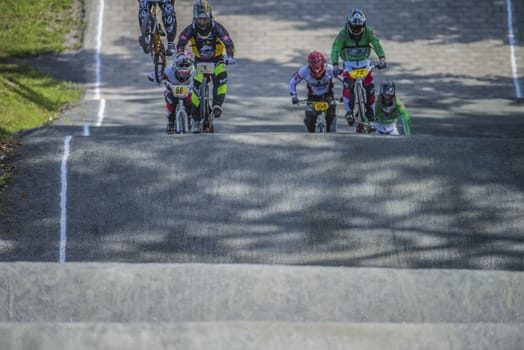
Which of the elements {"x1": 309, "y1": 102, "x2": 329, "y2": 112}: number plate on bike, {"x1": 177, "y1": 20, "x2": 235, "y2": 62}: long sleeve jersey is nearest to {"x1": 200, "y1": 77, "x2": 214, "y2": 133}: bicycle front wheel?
{"x1": 177, "y1": 20, "x2": 235, "y2": 62}: long sleeve jersey

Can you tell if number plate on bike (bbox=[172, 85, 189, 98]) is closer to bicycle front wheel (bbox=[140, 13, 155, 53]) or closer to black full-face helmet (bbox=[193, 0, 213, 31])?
black full-face helmet (bbox=[193, 0, 213, 31])

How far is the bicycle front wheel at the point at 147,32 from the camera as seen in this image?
16.2m

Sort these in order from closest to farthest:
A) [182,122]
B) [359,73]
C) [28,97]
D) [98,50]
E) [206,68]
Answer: [182,122] < [206,68] < [359,73] < [28,97] < [98,50]

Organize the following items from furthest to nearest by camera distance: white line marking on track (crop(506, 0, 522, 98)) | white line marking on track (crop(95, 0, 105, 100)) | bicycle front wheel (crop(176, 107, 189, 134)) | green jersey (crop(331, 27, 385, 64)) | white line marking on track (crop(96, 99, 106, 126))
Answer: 1. white line marking on track (crop(506, 0, 522, 98))
2. white line marking on track (crop(95, 0, 105, 100))
3. white line marking on track (crop(96, 99, 106, 126))
4. green jersey (crop(331, 27, 385, 64))
5. bicycle front wheel (crop(176, 107, 189, 134))

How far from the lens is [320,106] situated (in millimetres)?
14695

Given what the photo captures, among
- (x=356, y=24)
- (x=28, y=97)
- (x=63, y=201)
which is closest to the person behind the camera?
(x=63, y=201)

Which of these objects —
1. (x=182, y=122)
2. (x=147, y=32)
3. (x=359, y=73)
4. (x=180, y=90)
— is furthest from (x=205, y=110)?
(x=359, y=73)

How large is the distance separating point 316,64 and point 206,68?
2.07m

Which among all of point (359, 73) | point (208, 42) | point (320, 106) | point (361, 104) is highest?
point (208, 42)

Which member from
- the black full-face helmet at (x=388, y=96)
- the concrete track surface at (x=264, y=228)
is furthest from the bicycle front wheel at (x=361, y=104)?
the concrete track surface at (x=264, y=228)

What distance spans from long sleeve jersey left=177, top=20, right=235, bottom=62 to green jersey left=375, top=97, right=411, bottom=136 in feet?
9.48

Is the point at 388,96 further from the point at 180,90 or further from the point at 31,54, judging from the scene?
the point at 31,54

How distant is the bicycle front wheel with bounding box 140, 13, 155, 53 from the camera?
1617 cm

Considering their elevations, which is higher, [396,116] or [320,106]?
[320,106]
